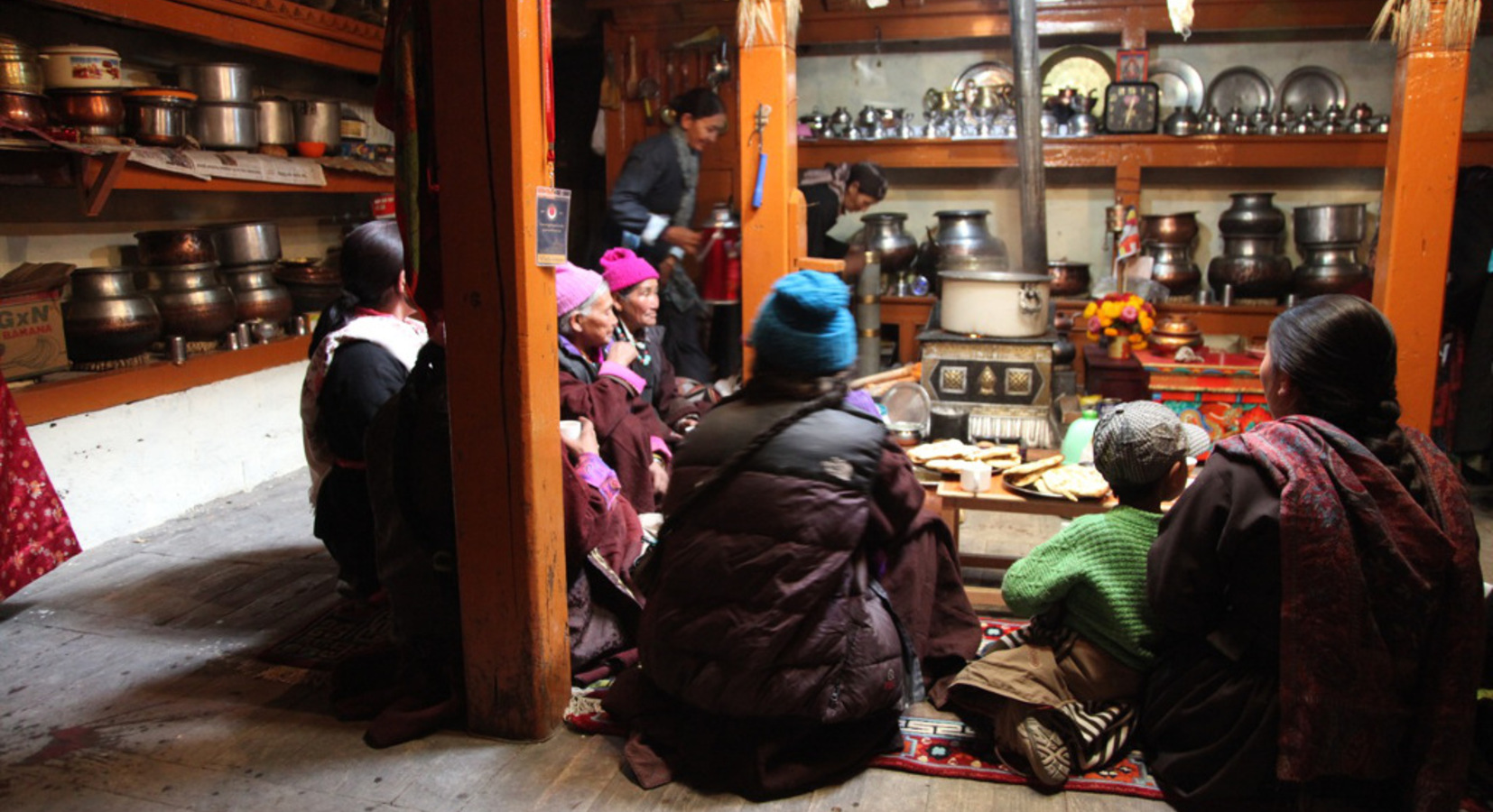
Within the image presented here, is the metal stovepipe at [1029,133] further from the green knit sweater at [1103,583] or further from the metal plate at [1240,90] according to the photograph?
the green knit sweater at [1103,583]

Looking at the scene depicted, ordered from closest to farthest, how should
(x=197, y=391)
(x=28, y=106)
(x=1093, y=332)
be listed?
(x=28, y=106) → (x=197, y=391) → (x=1093, y=332)

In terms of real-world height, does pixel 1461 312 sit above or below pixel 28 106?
below

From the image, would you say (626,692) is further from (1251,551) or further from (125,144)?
(125,144)

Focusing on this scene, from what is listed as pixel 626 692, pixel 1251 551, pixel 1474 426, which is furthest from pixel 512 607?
pixel 1474 426

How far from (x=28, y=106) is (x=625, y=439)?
2.60 metres

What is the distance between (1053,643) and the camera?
2.64 meters

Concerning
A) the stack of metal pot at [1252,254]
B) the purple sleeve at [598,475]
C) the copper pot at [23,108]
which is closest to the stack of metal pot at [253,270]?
the copper pot at [23,108]

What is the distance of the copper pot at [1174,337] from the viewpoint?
5.62 meters

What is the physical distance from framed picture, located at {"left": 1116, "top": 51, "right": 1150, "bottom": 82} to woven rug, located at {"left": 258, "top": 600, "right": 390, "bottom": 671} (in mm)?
5685

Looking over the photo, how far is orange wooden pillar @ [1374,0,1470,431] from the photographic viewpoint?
13.8ft

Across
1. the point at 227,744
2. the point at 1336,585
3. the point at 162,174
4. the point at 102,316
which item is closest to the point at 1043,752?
the point at 1336,585

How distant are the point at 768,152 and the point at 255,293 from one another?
2.68m

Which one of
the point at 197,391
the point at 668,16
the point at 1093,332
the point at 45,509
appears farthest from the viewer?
the point at 668,16

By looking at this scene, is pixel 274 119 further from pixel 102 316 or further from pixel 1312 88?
pixel 1312 88
